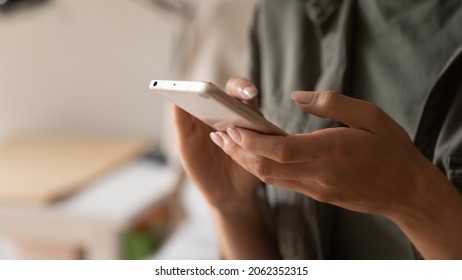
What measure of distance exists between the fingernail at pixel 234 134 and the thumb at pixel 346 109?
49 mm

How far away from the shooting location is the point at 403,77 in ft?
1.60

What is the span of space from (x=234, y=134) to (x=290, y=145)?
5 centimetres

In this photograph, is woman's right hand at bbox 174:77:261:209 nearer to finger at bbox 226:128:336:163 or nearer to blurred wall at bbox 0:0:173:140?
finger at bbox 226:128:336:163

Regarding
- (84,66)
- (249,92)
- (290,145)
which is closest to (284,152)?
(290,145)

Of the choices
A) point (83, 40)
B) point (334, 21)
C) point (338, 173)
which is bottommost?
point (338, 173)

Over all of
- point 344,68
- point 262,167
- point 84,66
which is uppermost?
point 84,66

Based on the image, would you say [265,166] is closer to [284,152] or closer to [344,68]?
[284,152]

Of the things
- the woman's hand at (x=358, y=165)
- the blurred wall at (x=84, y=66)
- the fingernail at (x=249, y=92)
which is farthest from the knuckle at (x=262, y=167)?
the blurred wall at (x=84, y=66)

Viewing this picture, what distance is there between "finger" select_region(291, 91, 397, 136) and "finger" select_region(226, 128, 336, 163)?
0.01 m

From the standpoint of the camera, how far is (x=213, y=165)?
53cm

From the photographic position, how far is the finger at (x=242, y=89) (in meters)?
0.47

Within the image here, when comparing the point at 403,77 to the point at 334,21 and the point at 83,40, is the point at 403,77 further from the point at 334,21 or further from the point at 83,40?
the point at 83,40

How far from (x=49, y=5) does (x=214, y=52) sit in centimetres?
51
